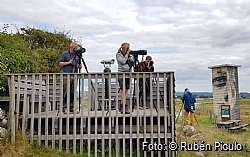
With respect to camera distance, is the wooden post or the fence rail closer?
the wooden post

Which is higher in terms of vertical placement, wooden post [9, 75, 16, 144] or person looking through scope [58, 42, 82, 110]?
person looking through scope [58, 42, 82, 110]

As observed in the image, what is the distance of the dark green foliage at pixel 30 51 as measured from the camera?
5.48 m

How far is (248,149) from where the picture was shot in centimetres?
621

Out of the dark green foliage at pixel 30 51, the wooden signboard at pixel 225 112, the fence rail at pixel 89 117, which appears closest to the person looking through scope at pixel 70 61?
the fence rail at pixel 89 117

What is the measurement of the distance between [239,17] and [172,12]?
651cm

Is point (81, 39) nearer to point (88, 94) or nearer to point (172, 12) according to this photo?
point (172, 12)

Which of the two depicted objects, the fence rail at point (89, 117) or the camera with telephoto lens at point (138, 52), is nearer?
the fence rail at point (89, 117)

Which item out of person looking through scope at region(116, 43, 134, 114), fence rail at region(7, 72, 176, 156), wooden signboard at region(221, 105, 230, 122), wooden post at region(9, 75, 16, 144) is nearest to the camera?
wooden post at region(9, 75, 16, 144)

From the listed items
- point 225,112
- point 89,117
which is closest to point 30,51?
point 89,117

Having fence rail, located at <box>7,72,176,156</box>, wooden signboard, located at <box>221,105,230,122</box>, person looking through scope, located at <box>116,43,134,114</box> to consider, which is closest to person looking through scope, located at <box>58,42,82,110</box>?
fence rail, located at <box>7,72,176,156</box>

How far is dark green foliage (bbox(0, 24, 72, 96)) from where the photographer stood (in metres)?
5.48

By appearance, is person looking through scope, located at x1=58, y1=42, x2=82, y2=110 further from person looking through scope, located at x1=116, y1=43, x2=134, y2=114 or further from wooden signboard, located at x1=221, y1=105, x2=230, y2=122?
wooden signboard, located at x1=221, y1=105, x2=230, y2=122

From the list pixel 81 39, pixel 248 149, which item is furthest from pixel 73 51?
pixel 81 39

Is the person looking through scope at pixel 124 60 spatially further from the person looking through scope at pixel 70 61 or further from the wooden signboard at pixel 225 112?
the wooden signboard at pixel 225 112
